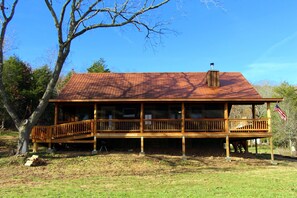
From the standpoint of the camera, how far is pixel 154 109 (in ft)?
81.7

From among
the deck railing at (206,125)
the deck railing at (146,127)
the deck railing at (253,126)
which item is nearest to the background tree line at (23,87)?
the deck railing at (146,127)

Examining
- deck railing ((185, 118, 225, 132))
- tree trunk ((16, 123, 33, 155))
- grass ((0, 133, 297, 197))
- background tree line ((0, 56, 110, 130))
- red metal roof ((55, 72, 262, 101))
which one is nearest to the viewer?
grass ((0, 133, 297, 197))

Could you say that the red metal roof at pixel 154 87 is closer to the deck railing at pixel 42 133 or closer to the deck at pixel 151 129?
the deck at pixel 151 129

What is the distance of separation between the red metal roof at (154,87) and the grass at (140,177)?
164 inches

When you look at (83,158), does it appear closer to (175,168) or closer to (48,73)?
(175,168)

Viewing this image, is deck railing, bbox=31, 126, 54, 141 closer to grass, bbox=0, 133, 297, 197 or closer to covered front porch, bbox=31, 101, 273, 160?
covered front porch, bbox=31, 101, 273, 160

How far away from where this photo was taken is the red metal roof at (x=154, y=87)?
76.0 ft

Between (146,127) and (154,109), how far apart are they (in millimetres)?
2188

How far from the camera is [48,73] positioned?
35.6m

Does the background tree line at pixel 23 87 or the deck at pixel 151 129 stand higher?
the background tree line at pixel 23 87

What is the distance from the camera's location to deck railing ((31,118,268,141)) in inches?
862

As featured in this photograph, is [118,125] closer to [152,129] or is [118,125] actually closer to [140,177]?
[152,129]

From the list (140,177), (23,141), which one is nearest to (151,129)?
(23,141)

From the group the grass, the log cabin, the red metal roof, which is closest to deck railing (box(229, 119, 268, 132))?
Answer: the log cabin
